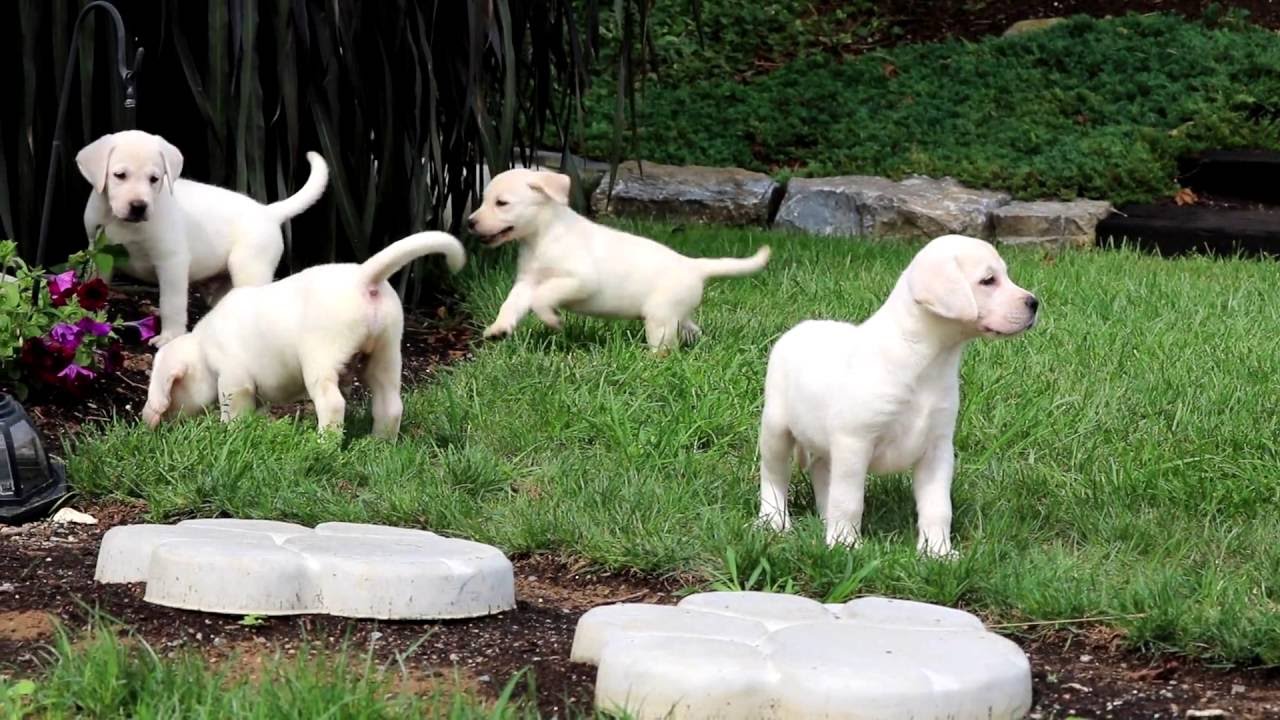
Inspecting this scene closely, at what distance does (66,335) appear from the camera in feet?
16.9

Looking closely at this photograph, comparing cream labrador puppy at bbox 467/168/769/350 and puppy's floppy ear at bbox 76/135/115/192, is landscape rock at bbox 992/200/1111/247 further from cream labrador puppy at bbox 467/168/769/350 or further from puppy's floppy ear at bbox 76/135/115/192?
puppy's floppy ear at bbox 76/135/115/192

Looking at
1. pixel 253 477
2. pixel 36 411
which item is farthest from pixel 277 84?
pixel 253 477

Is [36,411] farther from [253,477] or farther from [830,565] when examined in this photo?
[830,565]

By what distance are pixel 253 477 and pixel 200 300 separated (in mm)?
2783

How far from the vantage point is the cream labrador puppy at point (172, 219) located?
536cm

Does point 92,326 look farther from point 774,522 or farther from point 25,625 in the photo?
point 774,522

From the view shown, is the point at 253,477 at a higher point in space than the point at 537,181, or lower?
lower

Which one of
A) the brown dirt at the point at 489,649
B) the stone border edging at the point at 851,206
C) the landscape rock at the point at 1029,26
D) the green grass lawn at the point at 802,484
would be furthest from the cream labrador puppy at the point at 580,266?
the landscape rock at the point at 1029,26

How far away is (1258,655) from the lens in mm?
3318

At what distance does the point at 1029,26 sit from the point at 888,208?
4.15 metres

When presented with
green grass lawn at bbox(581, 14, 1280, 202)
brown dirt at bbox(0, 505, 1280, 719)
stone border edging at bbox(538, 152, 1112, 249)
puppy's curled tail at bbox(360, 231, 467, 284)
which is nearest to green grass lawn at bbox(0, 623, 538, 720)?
brown dirt at bbox(0, 505, 1280, 719)

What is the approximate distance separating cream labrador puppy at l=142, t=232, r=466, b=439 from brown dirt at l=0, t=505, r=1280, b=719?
111 centimetres

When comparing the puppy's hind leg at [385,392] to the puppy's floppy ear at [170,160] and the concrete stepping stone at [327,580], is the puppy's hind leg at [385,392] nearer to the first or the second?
the puppy's floppy ear at [170,160]

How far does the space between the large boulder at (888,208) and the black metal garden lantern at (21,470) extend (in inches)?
245
